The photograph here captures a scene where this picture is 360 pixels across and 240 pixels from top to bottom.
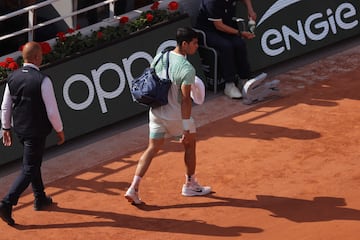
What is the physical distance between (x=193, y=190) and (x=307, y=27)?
5550mm

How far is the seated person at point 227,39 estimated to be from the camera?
558 inches

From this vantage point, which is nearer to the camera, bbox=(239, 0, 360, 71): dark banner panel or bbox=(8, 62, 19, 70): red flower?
bbox=(8, 62, 19, 70): red flower

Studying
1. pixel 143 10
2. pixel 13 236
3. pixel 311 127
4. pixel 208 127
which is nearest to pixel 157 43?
pixel 143 10

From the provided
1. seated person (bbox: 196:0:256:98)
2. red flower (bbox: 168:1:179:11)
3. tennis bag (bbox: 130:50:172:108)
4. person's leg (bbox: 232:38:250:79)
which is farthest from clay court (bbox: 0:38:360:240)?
red flower (bbox: 168:1:179:11)

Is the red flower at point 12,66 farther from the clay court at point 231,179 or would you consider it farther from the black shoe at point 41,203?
the black shoe at point 41,203

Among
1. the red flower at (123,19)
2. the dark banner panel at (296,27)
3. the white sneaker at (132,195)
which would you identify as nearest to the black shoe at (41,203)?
the white sneaker at (132,195)

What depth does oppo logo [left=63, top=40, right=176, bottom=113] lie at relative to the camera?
13.0m

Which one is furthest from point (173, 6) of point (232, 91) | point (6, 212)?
point (6, 212)

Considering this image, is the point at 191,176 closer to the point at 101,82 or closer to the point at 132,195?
the point at 132,195

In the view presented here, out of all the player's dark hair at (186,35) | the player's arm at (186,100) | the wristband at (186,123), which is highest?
the player's dark hair at (186,35)

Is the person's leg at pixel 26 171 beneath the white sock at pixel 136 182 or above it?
above

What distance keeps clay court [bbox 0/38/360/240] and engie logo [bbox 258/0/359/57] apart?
1.10m

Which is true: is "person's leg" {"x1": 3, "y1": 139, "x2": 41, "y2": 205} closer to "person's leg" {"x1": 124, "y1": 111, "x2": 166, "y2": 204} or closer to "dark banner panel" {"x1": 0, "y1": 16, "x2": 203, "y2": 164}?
"person's leg" {"x1": 124, "y1": 111, "x2": 166, "y2": 204}

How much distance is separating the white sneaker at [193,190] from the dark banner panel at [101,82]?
96.7 inches
